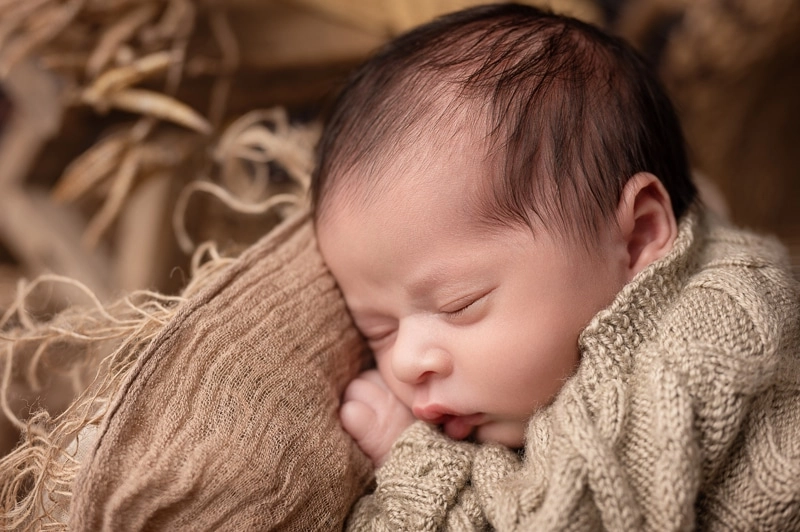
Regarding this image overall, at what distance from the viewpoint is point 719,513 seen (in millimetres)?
745

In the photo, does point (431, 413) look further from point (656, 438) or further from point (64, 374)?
point (64, 374)

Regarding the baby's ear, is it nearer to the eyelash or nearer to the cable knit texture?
the cable knit texture

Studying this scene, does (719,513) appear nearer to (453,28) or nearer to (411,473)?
(411,473)

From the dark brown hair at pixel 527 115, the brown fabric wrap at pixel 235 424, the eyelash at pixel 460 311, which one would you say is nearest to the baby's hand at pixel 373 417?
the brown fabric wrap at pixel 235 424

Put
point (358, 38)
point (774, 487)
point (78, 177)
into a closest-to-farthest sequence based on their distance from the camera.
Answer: point (774, 487)
point (78, 177)
point (358, 38)

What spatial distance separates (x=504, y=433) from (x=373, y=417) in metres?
0.17

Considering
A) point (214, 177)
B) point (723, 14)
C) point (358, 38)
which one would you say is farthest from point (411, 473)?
point (723, 14)

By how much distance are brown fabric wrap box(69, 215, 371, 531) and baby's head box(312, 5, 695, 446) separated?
102 mm

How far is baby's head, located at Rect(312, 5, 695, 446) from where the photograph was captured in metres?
0.84

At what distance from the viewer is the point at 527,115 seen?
0.88 m

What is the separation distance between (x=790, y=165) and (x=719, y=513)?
1.63 meters

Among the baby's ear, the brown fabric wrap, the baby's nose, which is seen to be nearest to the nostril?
the baby's nose

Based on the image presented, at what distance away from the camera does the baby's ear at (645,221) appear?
0.88 meters

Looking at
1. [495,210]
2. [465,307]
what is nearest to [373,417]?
[465,307]
